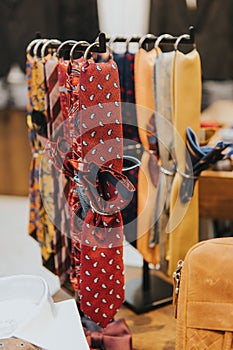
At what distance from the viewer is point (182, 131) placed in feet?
6.45

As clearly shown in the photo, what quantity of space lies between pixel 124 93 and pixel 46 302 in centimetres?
85

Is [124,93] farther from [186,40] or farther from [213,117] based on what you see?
[213,117]

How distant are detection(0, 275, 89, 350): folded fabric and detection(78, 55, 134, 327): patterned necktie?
112 mm

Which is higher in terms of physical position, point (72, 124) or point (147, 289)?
point (72, 124)

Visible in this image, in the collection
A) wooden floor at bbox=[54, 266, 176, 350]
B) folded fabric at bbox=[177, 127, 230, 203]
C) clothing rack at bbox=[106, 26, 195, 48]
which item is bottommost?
wooden floor at bbox=[54, 266, 176, 350]

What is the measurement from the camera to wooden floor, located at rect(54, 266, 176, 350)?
1.94m

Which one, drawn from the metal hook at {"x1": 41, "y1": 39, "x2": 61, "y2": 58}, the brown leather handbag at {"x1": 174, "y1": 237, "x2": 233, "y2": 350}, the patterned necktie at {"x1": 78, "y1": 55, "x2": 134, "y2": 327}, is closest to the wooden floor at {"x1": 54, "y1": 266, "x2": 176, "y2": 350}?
the patterned necktie at {"x1": 78, "y1": 55, "x2": 134, "y2": 327}

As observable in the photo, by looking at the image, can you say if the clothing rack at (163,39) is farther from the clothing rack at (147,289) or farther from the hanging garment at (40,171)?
the hanging garment at (40,171)

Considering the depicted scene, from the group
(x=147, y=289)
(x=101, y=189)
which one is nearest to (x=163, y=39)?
(x=101, y=189)

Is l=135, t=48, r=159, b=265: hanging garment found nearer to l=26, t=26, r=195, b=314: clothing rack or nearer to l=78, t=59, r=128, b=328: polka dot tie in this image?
l=26, t=26, r=195, b=314: clothing rack

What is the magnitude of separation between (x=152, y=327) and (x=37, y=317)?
73cm

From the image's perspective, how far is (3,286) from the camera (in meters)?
1.54

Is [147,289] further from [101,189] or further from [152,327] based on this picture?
[101,189]

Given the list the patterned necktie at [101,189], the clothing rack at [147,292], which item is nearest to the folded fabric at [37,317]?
the patterned necktie at [101,189]
